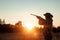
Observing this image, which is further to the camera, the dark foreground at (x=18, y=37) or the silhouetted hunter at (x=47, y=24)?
the dark foreground at (x=18, y=37)

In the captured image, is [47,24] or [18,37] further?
[18,37]

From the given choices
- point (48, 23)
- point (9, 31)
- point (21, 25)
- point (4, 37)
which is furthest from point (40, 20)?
point (21, 25)

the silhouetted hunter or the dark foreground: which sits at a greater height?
the silhouetted hunter

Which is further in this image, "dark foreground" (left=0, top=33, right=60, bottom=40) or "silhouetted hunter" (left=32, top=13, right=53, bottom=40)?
"dark foreground" (left=0, top=33, right=60, bottom=40)

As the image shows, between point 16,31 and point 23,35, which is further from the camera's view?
point 16,31

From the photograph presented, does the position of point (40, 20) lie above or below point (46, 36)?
above

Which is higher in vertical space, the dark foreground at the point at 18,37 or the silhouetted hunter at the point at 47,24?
the silhouetted hunter at the point at 47,24

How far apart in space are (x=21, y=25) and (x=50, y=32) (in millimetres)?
11822

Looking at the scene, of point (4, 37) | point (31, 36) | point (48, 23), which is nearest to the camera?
point (48, 23)

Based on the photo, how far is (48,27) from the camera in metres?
9.52

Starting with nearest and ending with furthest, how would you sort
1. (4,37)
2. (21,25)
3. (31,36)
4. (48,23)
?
1. (48,23)
2. (4,37)
3. (31,36)
4. (21,25)

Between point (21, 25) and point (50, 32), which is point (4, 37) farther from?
point (50, 32)

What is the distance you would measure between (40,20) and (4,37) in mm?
7963

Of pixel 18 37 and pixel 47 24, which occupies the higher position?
pixel 47 24
